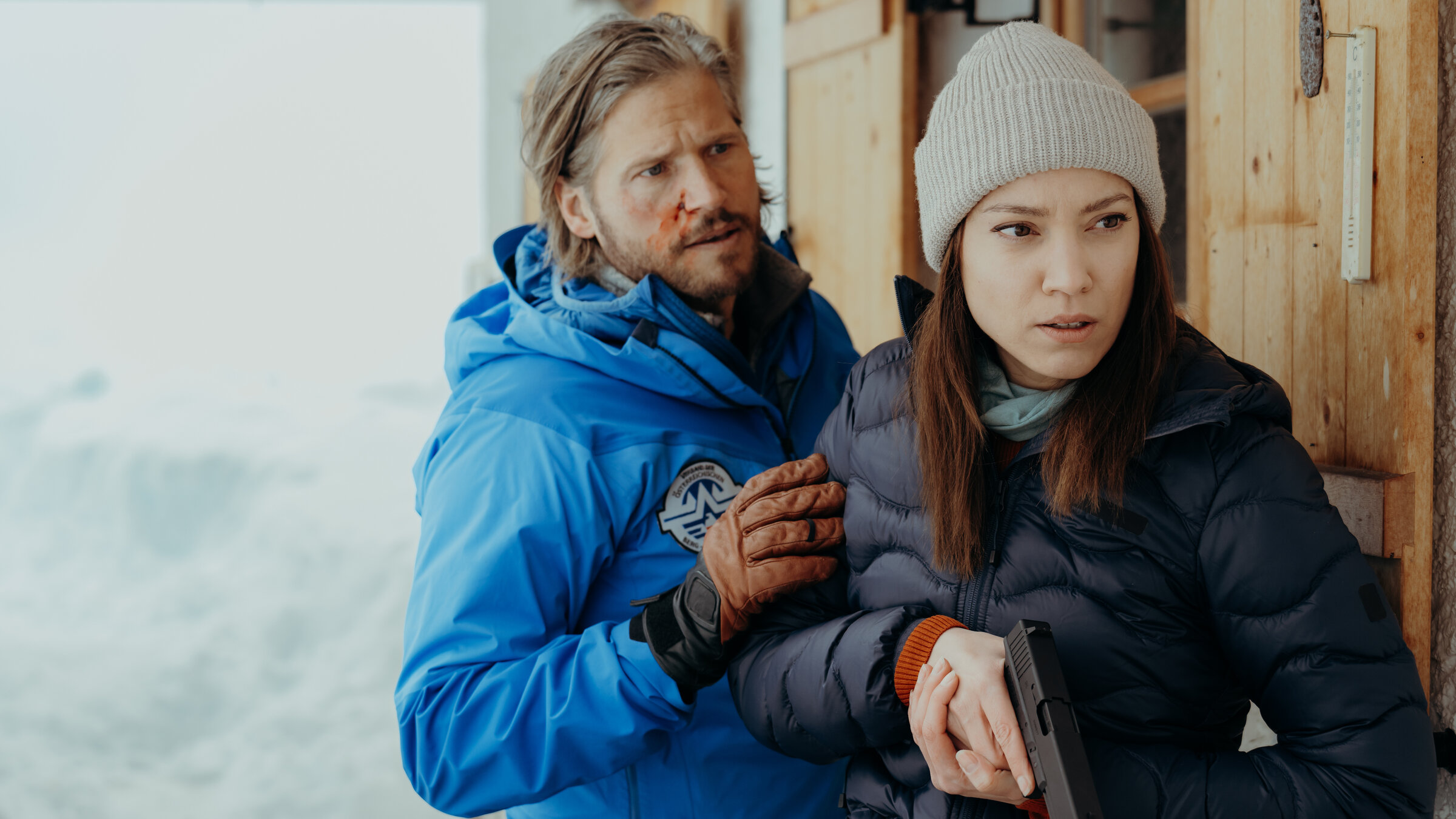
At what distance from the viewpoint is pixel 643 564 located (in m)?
1.50

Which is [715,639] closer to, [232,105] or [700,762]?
[700,762]

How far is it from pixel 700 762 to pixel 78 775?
452 centimetres

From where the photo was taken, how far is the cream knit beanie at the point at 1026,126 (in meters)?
1.04

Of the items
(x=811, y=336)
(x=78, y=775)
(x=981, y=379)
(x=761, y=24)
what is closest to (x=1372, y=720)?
(x=981, y=379)

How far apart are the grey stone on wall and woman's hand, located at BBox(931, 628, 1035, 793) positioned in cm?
→ 63

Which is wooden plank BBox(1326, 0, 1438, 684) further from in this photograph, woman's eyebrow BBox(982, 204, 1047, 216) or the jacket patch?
the jacket patch

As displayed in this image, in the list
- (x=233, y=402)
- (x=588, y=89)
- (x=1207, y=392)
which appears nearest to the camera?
(x=1207, y=392)

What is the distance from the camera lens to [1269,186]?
136 cm

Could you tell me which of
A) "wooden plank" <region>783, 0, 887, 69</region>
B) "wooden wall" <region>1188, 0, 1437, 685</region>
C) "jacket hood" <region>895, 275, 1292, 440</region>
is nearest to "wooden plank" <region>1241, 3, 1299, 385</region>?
"wooden wall" <region>1188, 0, 1437, 685</region>

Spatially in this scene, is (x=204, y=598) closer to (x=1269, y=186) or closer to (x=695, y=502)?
(x=695, y=502)

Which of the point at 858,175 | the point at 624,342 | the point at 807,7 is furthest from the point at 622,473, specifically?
the point at 807,7

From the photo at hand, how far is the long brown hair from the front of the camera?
39.7 inches

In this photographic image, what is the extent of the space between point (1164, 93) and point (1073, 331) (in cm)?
146

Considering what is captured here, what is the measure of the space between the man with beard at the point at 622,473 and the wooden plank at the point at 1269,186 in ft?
2.09
